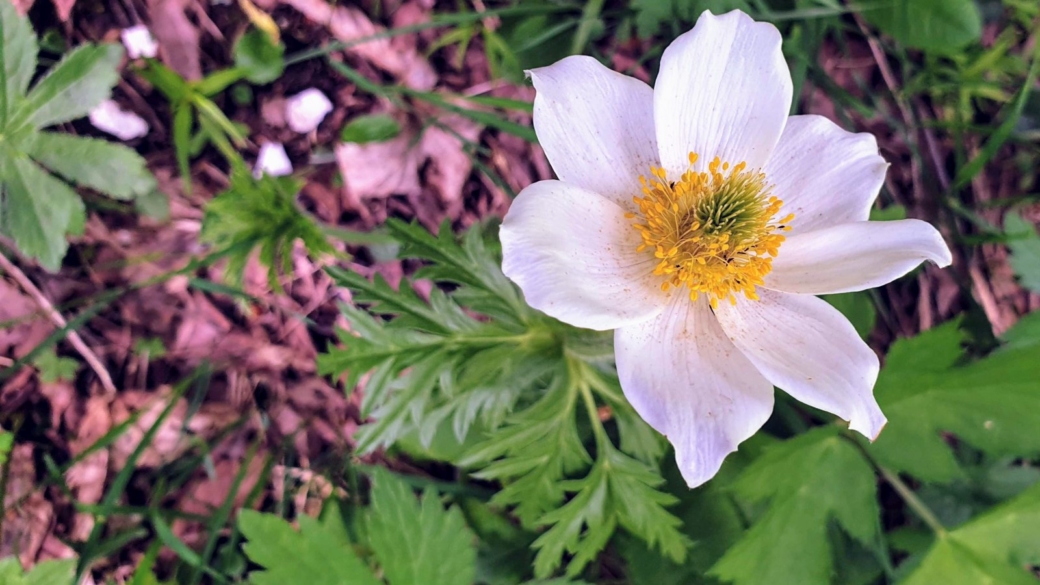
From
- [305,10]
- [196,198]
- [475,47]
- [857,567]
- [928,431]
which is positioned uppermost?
[305,10]

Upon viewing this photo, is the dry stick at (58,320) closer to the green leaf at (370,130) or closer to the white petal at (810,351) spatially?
the green leaf at (370,130)

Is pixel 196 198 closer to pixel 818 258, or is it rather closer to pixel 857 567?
pixel 818 258

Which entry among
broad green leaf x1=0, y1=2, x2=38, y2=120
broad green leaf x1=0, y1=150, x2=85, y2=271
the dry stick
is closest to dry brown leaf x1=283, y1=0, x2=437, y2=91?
broad green leaf x1=0, y1=2, x2=38, y2=120

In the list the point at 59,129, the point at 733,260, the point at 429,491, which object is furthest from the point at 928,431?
the point at 59,129

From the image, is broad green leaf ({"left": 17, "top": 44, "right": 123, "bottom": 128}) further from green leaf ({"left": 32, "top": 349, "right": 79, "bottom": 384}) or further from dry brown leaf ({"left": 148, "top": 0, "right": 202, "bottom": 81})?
green leaf ({"left": 32, "top": 349, "right": 79, "bottom": 384})

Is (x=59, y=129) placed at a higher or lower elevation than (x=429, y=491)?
higher

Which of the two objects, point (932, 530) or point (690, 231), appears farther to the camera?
point (932, 530)
